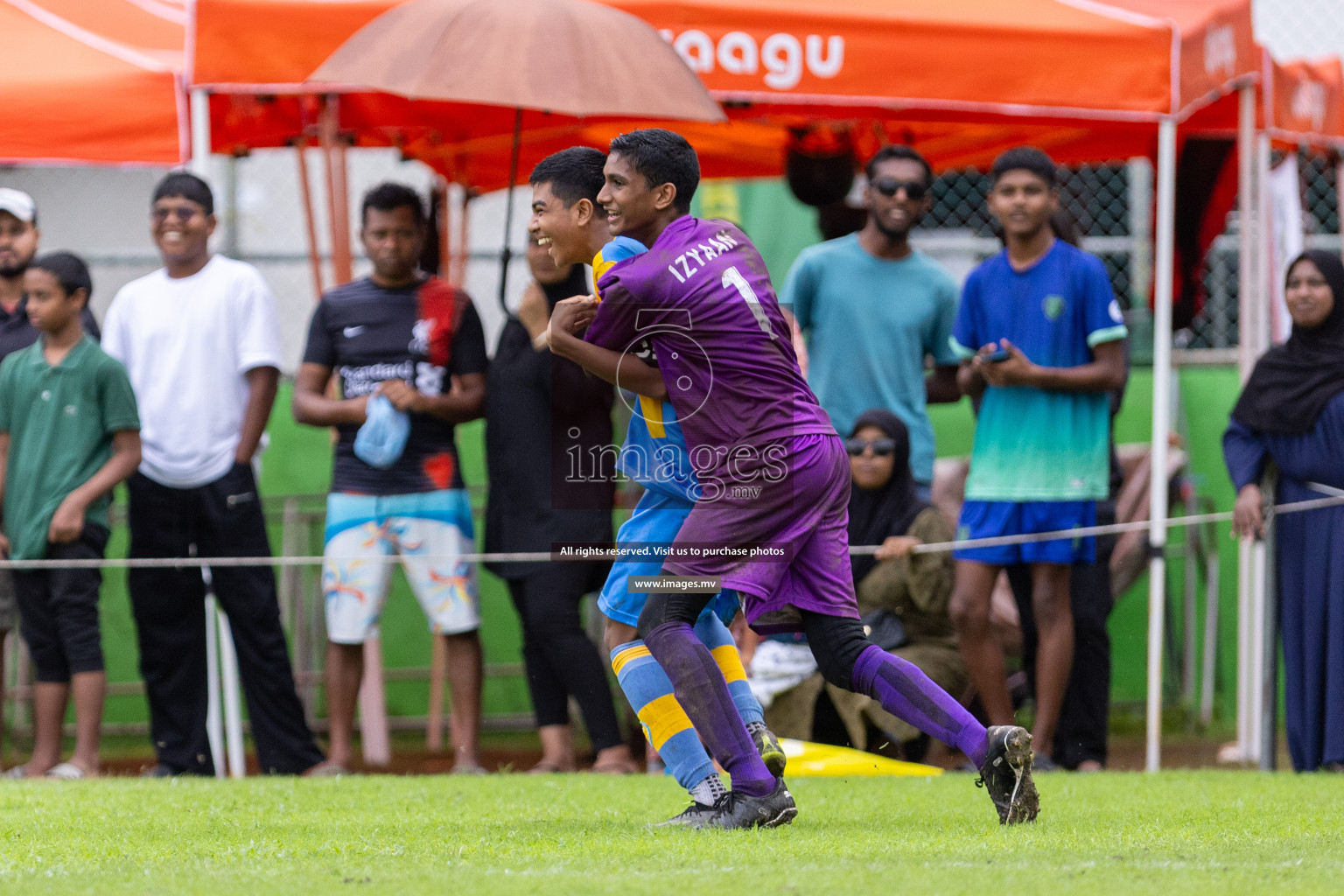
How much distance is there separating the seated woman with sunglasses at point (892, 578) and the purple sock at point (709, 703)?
246 centimetres

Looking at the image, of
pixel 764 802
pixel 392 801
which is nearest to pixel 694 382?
pixel 764 802

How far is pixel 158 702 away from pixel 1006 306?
370cm

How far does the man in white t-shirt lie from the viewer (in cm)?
681

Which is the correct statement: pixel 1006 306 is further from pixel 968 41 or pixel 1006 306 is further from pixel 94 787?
pixel 94 787

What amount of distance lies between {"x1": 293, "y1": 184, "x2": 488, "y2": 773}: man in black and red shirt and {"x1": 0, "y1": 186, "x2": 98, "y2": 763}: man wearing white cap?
1.15 meters

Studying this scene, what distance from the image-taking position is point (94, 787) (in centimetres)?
571

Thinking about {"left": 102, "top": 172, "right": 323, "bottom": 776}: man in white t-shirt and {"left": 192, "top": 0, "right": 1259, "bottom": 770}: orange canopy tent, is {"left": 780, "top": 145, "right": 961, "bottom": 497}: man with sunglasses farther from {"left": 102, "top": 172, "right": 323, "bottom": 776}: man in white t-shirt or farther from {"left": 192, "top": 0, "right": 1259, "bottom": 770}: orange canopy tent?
{"left": 102, "top": 172, "right": 323, "bottom": 776}: man in white t-shirt

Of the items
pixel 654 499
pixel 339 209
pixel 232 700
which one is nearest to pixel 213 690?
pixel 232 700

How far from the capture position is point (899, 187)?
7.09 meters

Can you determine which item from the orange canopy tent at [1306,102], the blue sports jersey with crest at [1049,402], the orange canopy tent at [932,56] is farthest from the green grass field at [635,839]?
the orange canopy tent at [1306,102]

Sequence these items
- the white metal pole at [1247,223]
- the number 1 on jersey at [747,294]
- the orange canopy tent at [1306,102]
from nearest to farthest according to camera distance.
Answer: the number 1 on jersey at [747,294] → the white metal pole at [1247,223] → the orange canopy tent at [1306,102]

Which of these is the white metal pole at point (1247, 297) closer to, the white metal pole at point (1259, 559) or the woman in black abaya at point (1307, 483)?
the white metal pole at point (1259, 559)

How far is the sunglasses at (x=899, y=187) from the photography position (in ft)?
23.3

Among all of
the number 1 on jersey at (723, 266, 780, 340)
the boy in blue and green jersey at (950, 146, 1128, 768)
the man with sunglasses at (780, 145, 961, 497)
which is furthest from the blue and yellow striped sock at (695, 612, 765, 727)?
the man with sunglasses at (780, 145, 961, 497)
